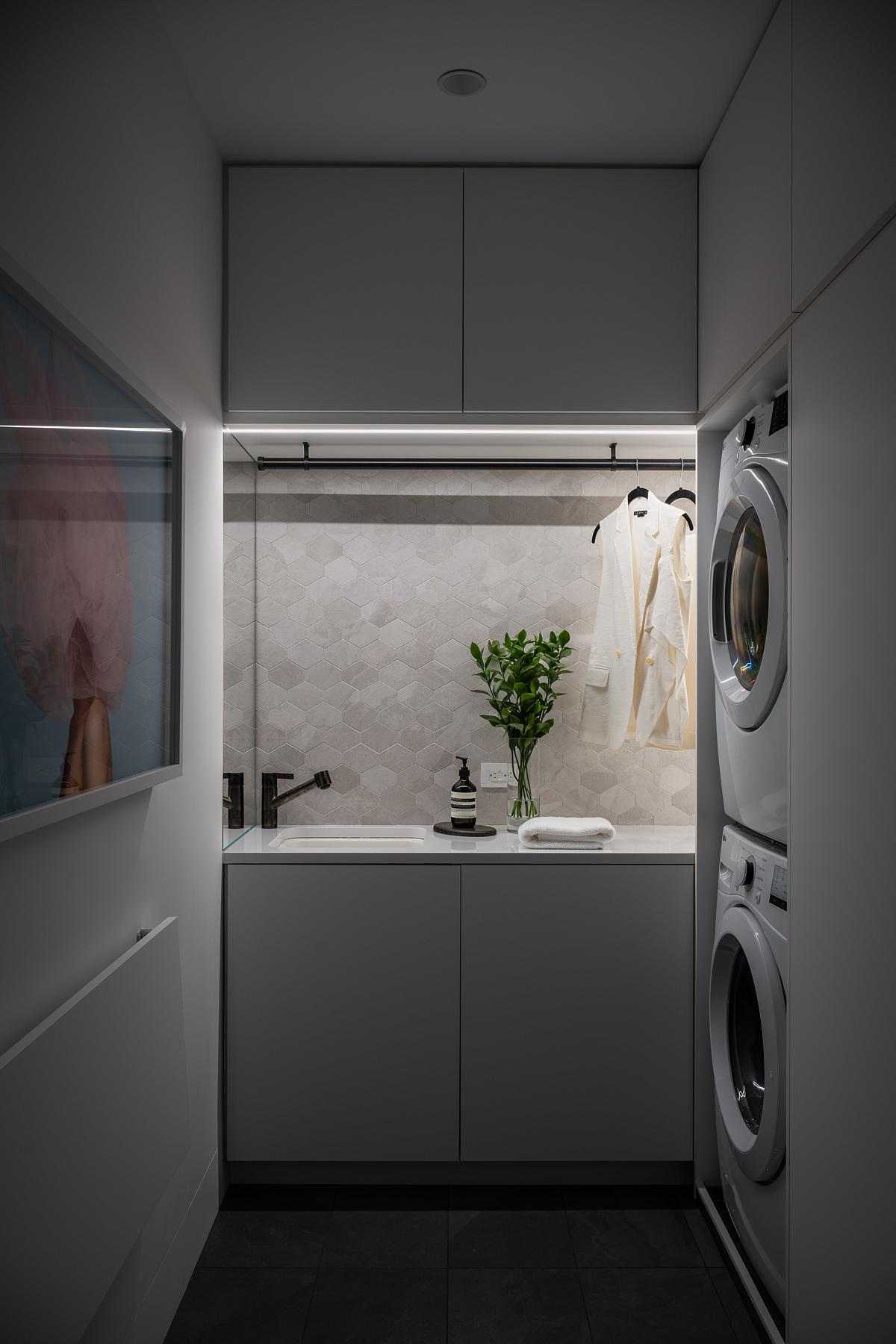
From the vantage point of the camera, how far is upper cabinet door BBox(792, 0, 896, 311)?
134cm

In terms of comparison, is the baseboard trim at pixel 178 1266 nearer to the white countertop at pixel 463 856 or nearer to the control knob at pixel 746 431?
the white countertop at pixel 463 856

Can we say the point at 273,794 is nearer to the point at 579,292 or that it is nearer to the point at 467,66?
the point at 579,292

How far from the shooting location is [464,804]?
8.97 ft

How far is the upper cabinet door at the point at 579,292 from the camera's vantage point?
95.7 inches

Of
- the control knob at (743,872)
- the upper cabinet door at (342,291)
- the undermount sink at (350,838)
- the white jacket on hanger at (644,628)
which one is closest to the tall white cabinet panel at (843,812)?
the control knob at (743,872)

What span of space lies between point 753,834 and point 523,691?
0.83 m

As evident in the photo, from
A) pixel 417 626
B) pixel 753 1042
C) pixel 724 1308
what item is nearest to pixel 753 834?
pixel 753 1042

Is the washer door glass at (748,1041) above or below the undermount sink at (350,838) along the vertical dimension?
below

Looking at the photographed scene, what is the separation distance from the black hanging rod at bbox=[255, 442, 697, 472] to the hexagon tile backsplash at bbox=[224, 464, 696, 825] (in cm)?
3

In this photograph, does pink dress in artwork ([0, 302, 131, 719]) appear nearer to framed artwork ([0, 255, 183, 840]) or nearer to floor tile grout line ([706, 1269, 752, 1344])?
framed artwork ([0, 255, 183, 840])

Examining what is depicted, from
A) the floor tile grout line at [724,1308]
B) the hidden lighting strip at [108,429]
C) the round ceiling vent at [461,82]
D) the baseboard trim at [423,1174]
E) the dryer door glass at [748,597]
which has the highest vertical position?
the round ceiling vent at [461,82]

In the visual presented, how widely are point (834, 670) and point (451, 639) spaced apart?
159 cm

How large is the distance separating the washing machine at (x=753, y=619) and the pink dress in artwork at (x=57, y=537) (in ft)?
4.13

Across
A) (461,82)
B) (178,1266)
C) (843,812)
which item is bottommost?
(178,1266)
